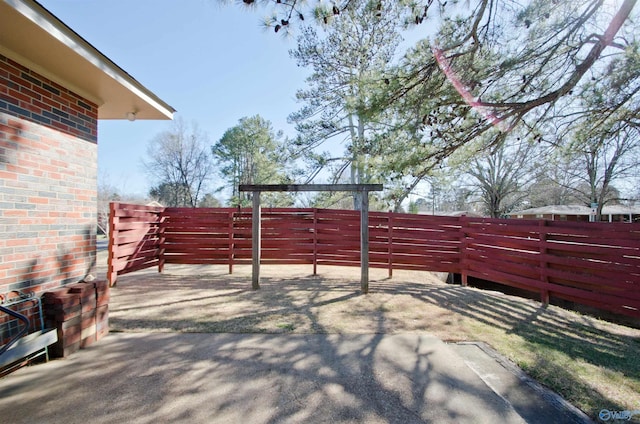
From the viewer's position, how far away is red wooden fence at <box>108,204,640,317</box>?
479 cm

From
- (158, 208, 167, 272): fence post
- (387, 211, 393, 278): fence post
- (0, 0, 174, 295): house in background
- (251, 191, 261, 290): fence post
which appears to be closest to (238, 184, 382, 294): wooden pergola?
(251, 191, 261, 290): fence post

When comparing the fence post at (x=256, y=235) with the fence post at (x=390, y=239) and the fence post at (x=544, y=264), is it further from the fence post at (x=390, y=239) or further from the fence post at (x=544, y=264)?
the fence post at (x=544, y=264)

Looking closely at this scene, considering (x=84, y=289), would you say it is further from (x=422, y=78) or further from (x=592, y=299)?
(x=592, y=299)

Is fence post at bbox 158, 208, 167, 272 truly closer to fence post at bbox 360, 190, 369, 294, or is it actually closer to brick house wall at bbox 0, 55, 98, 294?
brick house wall at bbox 0, 55, 98, 294

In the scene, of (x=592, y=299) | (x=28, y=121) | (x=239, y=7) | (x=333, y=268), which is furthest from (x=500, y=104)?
(x=28, y=121)

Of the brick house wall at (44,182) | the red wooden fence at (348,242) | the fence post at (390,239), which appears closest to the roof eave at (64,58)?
the brick house wall at (44,182)

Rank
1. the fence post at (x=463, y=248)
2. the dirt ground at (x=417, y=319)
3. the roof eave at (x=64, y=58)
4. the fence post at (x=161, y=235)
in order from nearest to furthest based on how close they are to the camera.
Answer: the roof eave at (x=64, y=58) < the dirt ground at (x=417, y=319) < the fence post at (x=463, y=248) < the fence post at (x=161, y=235)

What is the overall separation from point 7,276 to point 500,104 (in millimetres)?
5934

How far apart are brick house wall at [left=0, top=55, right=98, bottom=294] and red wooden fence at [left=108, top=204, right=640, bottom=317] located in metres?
2.38

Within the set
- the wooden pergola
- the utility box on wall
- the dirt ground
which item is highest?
the wooden pergola

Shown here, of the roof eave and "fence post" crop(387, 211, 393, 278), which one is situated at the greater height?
the roof eave

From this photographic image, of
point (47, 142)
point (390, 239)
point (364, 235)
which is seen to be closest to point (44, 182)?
point (47, 142)

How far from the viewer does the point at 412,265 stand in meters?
6.35

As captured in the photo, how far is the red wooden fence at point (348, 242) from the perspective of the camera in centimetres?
479
